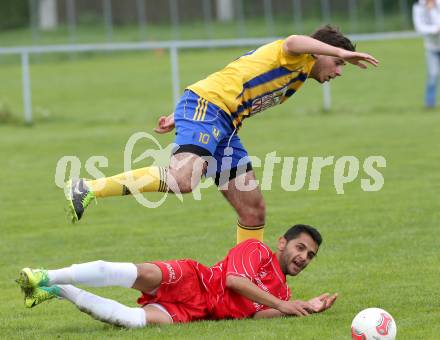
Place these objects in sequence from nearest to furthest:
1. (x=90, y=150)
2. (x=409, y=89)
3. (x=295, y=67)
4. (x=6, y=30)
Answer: (x=295, y=67) < (x=90, y=150) < (x=409, y=89) < (x=6, y=30)

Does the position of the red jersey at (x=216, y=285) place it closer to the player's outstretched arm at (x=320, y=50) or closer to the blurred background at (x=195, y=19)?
the player's outstretched arm at (x=320, y=50)

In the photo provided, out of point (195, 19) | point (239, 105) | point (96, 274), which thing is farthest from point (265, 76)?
point (195, 19)

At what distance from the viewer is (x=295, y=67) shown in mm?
7875

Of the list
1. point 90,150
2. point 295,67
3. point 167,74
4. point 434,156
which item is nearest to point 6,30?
point 167,74

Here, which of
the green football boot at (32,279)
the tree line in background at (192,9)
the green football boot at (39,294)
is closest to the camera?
the green football boot at (32,279)

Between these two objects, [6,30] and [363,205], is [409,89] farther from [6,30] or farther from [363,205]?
[6,30]

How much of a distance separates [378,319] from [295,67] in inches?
88.3

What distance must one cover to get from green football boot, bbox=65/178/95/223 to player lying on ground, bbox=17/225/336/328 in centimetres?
53

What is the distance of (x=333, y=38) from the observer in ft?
25.8

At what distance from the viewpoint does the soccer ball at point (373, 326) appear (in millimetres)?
6266

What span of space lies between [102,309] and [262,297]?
1.00 metres

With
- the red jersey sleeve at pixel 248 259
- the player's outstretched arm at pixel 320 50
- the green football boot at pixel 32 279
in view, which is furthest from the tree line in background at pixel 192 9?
the green football boot at pixel 32 279

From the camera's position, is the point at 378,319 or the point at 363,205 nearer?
the point at 378,319

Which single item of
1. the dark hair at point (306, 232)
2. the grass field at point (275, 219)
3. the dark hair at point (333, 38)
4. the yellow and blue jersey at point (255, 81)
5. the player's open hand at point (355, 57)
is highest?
the dark hair at point (333, 38)
